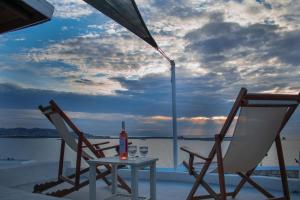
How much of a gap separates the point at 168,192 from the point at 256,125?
1729mm

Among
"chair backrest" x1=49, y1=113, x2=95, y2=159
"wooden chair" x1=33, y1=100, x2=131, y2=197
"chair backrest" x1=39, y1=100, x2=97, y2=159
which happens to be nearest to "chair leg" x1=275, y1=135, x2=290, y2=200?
"wooden chair" x1=33, y1=100, x2=131, y2=197

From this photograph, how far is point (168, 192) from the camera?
3.85 metres

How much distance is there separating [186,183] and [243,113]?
2269 millimetres

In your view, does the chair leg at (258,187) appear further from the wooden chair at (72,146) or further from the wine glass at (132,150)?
the wooden chair at (72,146)

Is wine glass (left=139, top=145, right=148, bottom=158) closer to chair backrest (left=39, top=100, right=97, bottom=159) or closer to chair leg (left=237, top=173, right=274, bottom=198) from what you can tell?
chair backrest (left=39, top=100, right=97, bottom=159)

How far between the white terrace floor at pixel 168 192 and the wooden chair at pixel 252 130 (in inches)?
34.1

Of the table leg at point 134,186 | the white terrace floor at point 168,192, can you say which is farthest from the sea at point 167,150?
the table leg at point 134,186

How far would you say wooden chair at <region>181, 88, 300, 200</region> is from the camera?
2477 millimetres

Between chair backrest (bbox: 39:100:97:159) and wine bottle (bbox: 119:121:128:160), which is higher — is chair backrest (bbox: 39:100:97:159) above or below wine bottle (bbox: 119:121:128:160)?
above

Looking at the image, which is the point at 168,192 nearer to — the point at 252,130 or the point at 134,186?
the point at 134,186

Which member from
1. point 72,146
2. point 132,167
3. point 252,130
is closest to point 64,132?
point 72,146

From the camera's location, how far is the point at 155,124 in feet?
26.0

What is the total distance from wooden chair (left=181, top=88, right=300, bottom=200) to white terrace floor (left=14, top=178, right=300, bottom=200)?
0.87 metres

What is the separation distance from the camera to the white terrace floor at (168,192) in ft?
11.6
